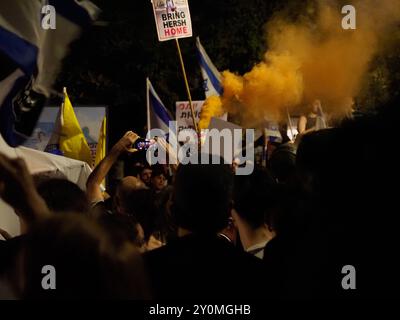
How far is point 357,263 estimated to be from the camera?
8.41 ft

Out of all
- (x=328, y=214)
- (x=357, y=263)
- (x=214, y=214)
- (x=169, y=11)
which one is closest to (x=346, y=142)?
(x=328, y=214)

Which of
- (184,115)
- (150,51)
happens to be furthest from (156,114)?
(150,51)

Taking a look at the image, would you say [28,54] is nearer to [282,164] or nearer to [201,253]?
[282,164]

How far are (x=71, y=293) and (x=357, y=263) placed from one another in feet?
3.70

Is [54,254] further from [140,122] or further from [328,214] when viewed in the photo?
[140,122]

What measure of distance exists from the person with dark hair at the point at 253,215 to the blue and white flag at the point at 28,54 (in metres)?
1.38

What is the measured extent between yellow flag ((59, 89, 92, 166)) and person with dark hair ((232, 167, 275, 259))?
5.19 metres

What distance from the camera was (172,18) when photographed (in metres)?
9.82

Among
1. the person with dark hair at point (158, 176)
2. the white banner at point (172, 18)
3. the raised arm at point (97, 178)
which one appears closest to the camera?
the raised arm at point (97, 178)

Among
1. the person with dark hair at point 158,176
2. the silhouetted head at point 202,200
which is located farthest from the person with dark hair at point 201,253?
the person with dark hair at point 158,176

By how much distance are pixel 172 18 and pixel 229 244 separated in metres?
7.19

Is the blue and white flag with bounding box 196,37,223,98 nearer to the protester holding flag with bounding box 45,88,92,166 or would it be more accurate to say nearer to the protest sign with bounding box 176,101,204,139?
the protest sign with bounding box 176,101,204,139

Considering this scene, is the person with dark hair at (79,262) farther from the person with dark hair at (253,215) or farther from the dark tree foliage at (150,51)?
the dark tree foliage at (150,51)

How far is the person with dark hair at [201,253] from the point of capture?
2893 mm
